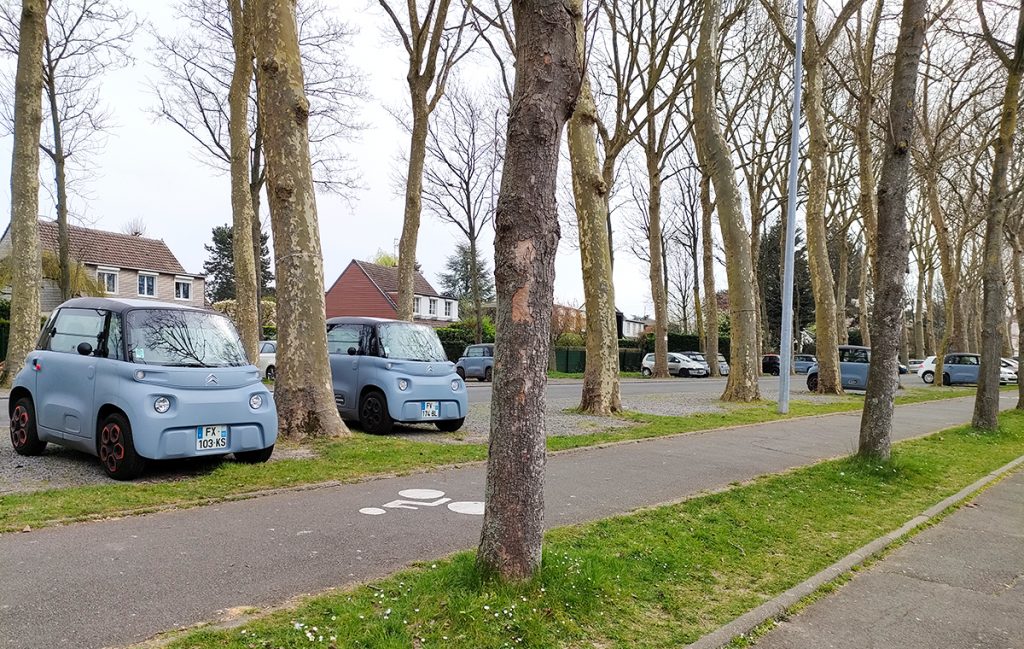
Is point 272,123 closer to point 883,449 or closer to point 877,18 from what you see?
point 883,449

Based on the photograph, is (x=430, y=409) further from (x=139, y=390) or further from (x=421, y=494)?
(x=139, y=390)

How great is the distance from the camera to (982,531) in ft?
21.6

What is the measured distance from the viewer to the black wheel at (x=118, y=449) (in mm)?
6723

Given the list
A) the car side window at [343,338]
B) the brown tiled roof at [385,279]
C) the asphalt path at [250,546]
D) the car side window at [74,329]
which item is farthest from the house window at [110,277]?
the asphalt path at [250,546]

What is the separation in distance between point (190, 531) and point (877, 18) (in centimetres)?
1941

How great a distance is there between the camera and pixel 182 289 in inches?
1860

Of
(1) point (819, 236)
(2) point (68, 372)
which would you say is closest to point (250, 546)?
(2) point (68, 372)

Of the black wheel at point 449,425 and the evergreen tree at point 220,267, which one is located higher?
the evergreen tree at point 220,267

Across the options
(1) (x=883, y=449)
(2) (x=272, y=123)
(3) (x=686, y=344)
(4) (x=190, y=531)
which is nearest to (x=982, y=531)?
(1) (x=883, y=449)

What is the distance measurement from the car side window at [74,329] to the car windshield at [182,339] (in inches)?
16.7

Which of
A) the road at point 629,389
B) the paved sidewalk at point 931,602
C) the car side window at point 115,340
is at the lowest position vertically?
the paved sidewalk at point 931,602

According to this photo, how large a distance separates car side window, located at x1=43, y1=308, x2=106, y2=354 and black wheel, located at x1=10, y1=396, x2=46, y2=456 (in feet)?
2.26

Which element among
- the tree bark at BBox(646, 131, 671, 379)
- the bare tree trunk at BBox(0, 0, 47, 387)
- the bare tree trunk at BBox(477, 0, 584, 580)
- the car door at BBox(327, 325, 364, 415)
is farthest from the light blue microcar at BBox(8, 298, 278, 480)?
the tree bark at BBox(646, 131, 671, 379)

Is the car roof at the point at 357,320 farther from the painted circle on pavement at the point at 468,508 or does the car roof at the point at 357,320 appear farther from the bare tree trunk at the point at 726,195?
the bare tree trunk at the point at 726,195
